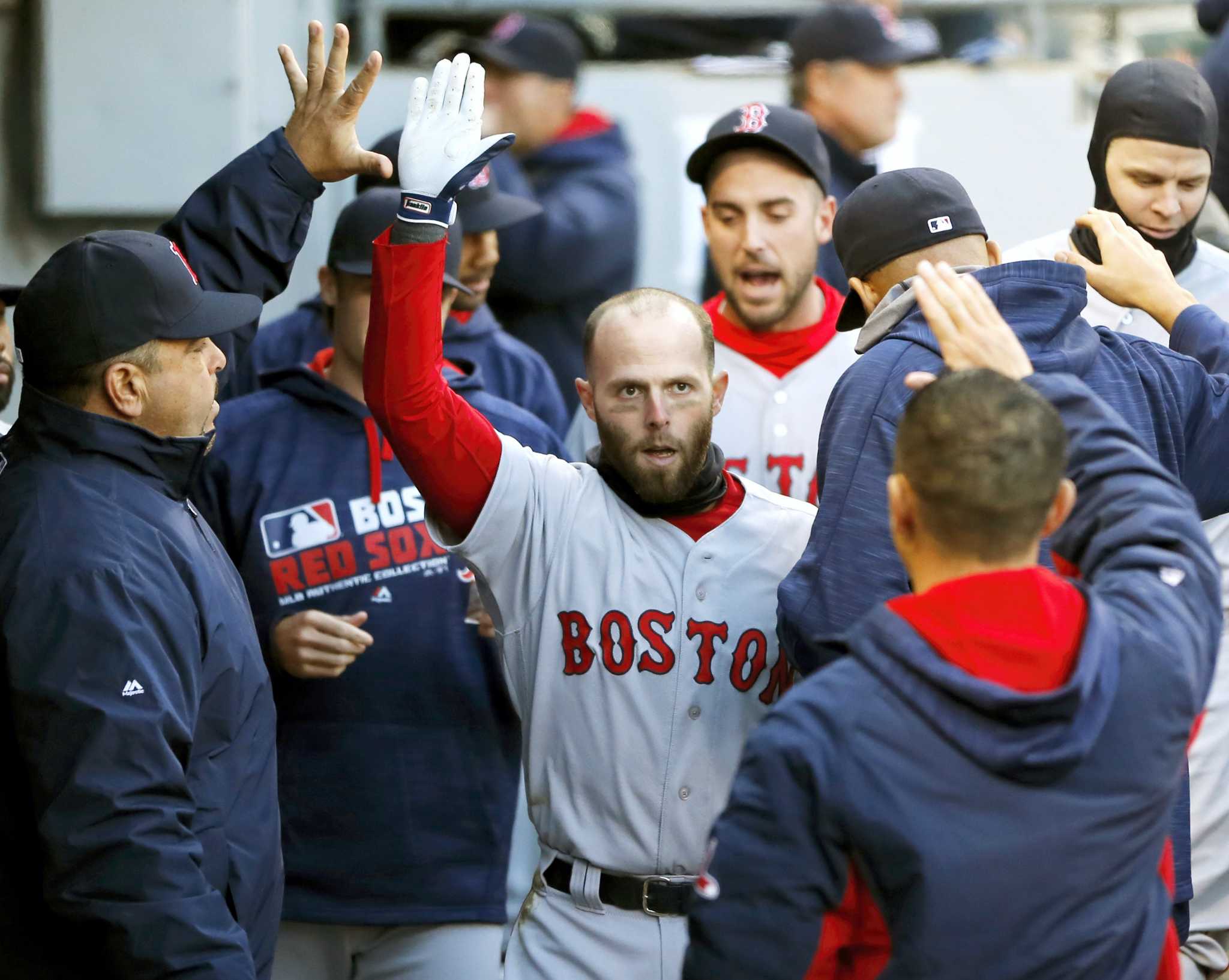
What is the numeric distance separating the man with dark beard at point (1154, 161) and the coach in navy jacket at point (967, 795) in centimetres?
195

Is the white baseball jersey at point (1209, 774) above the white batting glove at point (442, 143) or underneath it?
underneath

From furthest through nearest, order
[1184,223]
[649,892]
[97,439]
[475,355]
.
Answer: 1. [475,355]
2. [1184,223]
3. [649,892]
4. [97,439]

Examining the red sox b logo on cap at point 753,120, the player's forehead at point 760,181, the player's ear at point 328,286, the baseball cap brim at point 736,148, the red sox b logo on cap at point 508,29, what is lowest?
the player's ear at point 328,286

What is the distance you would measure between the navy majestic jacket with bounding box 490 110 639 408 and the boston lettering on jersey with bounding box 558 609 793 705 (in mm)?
2609

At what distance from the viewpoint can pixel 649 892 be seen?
3191mm

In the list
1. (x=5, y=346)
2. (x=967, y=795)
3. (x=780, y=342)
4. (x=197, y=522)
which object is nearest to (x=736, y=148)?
(x=780, y=342)

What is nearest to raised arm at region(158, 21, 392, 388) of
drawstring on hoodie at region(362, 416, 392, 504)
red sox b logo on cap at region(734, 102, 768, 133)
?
drawstring on hoodie at region(362, 416, 392, 504)

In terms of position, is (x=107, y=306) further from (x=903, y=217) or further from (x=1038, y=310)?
(x=1038, y=310)

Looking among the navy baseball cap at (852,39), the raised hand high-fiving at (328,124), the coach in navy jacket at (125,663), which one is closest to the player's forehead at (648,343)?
the raised hand high-fiving at (328,124)

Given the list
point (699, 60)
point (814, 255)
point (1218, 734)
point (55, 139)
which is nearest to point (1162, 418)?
point (1218, 734)

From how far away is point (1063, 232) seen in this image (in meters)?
4.37

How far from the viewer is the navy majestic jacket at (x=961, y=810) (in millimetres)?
2146

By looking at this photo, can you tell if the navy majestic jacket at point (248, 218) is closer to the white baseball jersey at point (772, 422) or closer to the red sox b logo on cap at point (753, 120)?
the white baseball jersey at point (772, 422)

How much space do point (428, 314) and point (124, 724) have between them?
893 millimetres
